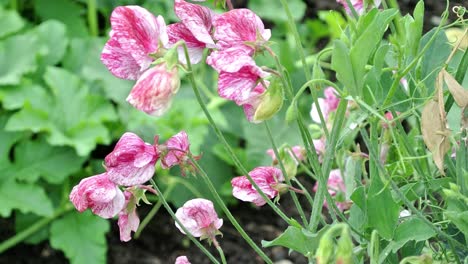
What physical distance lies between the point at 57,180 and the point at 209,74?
643 millimetres

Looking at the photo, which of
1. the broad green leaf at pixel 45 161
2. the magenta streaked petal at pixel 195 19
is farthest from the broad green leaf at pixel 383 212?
the broad green leaf at pixel 45 161

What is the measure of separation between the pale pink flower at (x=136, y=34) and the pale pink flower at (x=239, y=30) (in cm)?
6

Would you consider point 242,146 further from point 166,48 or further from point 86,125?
point 166,48

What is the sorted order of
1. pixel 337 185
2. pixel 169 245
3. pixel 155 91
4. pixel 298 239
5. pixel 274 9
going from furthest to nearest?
1. pixel 274 9
2. pixel 169 245
3. pixel 337 185
4. pixel 298 239
5. pixel 155 91

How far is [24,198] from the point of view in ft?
7.99

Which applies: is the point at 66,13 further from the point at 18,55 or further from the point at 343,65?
the point at 343,65

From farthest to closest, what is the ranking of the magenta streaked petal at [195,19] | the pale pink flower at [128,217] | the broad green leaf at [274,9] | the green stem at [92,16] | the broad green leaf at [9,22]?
the broad green leaf at [274,9] < the green stem at [92,16] < the broad green leaf at [9,22] < the pale pink flower at [128,217] < the magenta streaked petal at [195,19]

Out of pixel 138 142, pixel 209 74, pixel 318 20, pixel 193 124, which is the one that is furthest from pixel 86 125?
pixel 138 142

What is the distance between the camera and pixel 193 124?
2.55m

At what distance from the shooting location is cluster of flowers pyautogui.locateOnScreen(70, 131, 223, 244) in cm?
101

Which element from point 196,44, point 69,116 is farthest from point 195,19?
point 69,116

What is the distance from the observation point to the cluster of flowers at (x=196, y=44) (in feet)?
3.06

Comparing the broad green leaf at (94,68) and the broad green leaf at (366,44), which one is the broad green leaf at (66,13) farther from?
the broad green leaf at (366,44)

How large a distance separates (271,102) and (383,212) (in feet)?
0.57
